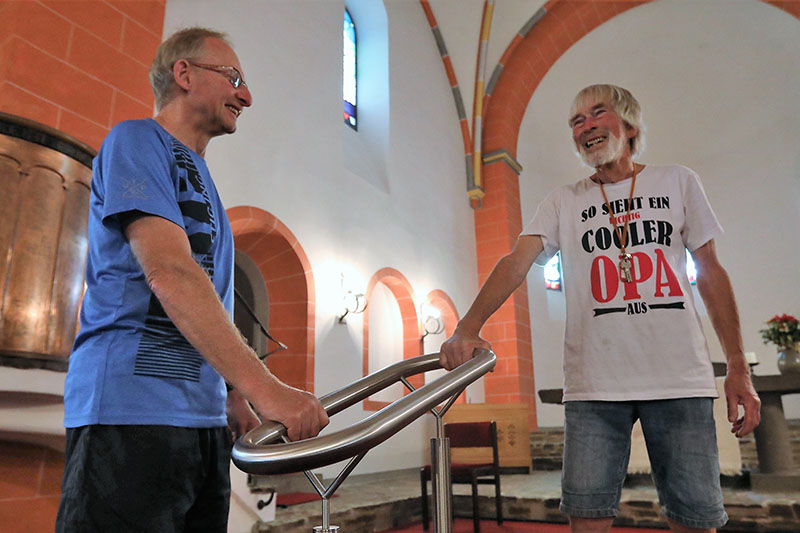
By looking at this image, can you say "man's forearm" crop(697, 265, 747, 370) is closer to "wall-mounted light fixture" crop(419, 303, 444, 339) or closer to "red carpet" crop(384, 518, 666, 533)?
"red carpet" crop(384, 518, 666, 533)

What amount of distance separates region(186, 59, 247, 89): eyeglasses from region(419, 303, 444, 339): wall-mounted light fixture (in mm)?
6216

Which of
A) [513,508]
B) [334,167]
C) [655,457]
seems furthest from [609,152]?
[334,167]

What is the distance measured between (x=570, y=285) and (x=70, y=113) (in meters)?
2.58

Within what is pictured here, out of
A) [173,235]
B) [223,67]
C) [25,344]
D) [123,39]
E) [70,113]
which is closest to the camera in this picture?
[173,235]

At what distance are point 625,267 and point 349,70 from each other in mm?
6543

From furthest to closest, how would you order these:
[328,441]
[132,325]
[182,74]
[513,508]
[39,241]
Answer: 1. [513,508]
2. [39,241]
3. [182,74]
4. [132,325]
5. [328,441]

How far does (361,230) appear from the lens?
642 cm

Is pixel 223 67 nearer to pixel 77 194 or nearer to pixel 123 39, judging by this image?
pixel 77 194

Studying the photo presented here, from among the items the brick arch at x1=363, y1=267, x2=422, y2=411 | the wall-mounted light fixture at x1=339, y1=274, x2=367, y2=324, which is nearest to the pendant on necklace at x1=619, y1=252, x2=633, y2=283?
→ the wall-mounted light fixture at x1=339, y1=274, x2=367, y2=324

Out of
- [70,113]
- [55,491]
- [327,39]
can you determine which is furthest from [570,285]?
[327,39]

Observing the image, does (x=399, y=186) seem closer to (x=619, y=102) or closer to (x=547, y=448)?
(x=547, y=448)

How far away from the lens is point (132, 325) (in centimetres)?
99

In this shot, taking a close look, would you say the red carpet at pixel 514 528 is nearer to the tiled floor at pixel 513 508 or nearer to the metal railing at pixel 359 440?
the tiled floor at pixel 513 508

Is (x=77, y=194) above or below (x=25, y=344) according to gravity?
above
